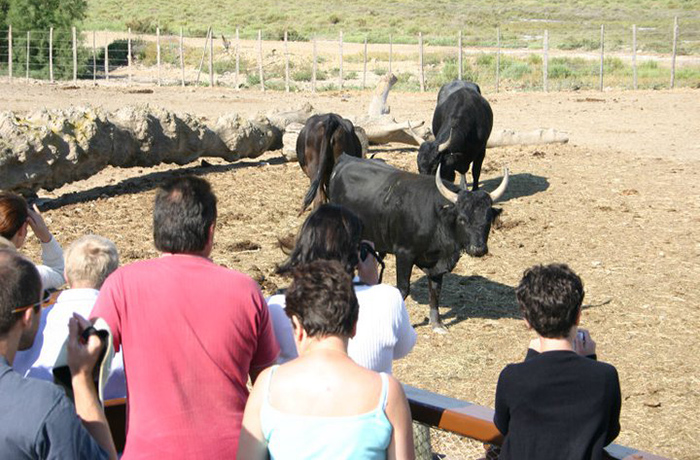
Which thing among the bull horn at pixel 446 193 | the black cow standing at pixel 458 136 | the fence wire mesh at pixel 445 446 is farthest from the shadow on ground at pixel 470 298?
the fence wire mesh at pixel 445 446

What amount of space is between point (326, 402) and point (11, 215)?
8.08 ft

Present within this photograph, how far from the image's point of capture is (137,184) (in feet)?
45.1

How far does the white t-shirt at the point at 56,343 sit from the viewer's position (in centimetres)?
344

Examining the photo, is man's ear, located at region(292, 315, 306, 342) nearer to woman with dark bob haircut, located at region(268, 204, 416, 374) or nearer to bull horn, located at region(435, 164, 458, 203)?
woman with dark bob haircut, located at region(268, 204, 416, 374)

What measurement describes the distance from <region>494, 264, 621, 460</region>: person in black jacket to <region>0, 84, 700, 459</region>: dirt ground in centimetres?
312

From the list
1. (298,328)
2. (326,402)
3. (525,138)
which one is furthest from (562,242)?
(326,402)

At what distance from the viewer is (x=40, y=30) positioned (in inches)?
1265

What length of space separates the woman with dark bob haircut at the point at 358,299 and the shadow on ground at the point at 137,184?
25.7 ft

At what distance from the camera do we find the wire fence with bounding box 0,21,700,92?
29609 mm

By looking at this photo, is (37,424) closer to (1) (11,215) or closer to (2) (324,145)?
(1) (11,215)

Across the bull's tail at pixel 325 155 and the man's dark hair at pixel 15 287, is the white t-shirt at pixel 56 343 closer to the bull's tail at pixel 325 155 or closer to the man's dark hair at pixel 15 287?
the man's dark hair at pixel 15 287

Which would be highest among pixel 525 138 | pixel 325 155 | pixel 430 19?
pixel 430 19

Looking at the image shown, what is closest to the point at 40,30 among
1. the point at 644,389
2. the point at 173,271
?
the point at 644,389

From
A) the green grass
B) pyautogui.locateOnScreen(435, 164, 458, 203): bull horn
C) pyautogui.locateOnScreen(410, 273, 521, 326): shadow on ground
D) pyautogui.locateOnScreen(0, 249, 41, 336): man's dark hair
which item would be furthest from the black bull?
the green grass
